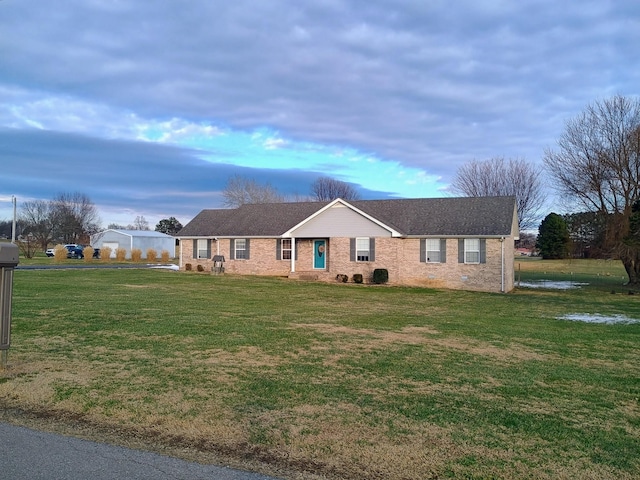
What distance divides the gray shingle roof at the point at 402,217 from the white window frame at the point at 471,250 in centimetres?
41

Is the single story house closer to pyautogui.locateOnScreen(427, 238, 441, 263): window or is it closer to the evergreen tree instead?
pyautogui.locateOnScreen(427, 238, 441, 263): window

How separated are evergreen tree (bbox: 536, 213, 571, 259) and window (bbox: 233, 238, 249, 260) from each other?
1611 inches

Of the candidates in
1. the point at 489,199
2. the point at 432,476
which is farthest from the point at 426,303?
the point at 432,476

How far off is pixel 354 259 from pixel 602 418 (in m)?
22.9

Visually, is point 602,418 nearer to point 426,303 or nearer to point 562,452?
point 562,452

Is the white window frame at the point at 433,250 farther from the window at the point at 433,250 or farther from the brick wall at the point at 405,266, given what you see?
the brick wall at the point at 405,266

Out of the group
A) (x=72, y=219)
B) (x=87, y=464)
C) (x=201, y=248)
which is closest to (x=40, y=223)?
(x=72, y=219)

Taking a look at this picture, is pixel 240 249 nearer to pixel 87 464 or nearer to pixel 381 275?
pixel 381 275

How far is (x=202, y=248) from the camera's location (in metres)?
34.2

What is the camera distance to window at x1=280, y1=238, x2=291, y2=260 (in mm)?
31328

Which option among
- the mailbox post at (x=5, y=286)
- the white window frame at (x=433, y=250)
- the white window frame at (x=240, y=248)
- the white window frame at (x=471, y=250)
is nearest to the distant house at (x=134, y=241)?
the white window frame at (x=240, y=248)

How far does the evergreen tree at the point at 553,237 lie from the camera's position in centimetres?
6044

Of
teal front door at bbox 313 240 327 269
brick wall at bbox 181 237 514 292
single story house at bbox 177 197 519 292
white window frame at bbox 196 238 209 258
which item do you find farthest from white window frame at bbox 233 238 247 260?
teal front door at bbox 313 240 327 269

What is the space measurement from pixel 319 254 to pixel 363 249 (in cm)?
294
